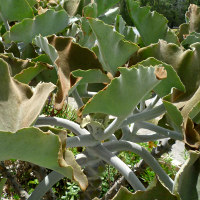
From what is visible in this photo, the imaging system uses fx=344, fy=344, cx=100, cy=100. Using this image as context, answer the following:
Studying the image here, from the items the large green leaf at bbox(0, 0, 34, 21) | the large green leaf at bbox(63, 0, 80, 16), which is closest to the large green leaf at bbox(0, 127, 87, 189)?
the large green leaf at bbox(0, 0, 34, 21)

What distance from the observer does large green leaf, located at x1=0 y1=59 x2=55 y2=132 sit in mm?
540

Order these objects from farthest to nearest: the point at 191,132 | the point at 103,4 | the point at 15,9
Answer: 1. the point at 103,4
2. the point at 15,9
3. the point at 191,132

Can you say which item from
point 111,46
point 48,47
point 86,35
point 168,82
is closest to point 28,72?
point 48,47

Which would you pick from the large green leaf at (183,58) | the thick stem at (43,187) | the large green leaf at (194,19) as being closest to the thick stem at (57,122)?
the thick stem at (43,187)

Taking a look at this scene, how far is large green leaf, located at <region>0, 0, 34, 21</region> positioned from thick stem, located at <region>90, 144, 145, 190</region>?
47 centimetres

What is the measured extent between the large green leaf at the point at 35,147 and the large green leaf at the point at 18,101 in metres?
0.06

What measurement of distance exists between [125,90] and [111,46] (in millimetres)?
154

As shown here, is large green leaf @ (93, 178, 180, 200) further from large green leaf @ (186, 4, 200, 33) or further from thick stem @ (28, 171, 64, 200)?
large green leaf @ (186, 4, 200, 33)

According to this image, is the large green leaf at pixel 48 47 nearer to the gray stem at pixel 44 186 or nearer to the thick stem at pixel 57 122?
the thick stem at pixel 57 122

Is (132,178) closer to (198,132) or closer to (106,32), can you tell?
(198,132)

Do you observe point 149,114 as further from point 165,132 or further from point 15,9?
point 15,9

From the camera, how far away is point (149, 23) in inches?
33.9

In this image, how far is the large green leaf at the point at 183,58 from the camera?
0.68 m

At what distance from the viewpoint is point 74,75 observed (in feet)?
2.03
